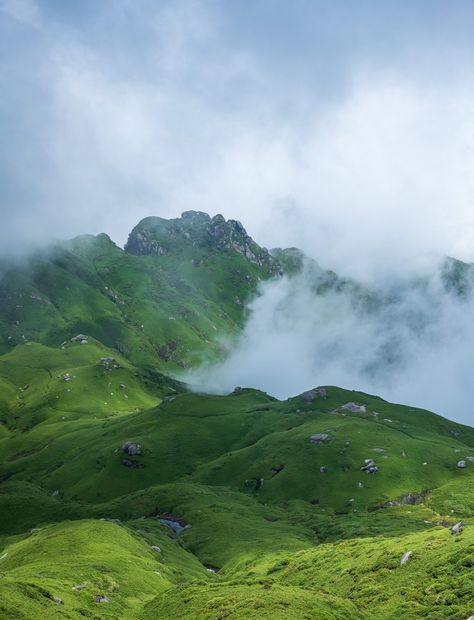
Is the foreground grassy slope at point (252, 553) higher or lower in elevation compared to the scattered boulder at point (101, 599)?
higher

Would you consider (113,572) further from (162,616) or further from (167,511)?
(167,511)

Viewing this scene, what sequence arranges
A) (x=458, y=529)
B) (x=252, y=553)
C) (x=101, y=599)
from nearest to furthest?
(x=101, y=599)
(x=458, y=529)
(x=252, y=553)

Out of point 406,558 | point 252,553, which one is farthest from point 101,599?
point 252,553

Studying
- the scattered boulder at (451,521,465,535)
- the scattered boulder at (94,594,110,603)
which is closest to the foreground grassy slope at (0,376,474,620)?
the scattered boulder at (94,594,110,603)

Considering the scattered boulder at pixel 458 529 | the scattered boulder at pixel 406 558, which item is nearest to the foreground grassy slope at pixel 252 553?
the scattered boulder at pixel 406 558

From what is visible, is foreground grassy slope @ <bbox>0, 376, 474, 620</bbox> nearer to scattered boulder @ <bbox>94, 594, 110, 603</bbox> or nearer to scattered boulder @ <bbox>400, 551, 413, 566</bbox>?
scattered boulder @ <bbox>94, 594, 110, 603</bbox>

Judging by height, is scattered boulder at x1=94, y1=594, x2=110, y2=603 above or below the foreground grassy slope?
below

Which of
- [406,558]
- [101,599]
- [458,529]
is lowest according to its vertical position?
[101,599]

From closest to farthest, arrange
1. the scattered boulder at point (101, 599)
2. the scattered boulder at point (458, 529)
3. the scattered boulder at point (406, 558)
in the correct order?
1. the scattered boulder at point (406, 558)
2. the scattered boulder at point (101, 599)
3. the scattered boulder at point (458, 529)

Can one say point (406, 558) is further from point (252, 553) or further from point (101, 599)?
point (252, 553)

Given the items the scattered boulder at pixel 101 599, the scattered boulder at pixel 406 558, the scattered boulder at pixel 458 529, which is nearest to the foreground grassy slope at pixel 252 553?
the scattered boulder at pixel 101 599

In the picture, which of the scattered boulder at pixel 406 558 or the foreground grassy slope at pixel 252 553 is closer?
the foreground grassy slope at pixel 252 553

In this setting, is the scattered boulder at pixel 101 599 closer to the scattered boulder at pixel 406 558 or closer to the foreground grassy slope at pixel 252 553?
the foreground grassy slope at pixel 252 553

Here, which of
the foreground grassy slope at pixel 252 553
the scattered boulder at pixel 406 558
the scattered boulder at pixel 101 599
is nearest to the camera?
the foreground grassy slope at pixel 252 553
